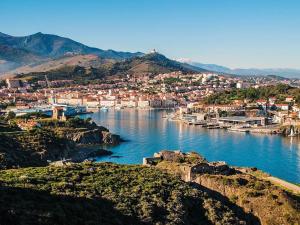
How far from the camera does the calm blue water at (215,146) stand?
1007 inches

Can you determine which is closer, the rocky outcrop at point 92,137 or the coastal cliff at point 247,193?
the coastal cliff at point 247,193

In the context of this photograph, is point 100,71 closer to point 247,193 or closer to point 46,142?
point 46,142

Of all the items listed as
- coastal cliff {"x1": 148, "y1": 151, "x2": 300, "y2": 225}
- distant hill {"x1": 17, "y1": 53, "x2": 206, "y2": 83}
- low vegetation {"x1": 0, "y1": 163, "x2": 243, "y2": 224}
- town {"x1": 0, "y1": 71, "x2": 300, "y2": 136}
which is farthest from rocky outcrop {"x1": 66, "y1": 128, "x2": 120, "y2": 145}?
distant hill {"x1": 17, "y1": 53, "x2": 206, "y2": 83}

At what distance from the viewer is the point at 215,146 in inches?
1250

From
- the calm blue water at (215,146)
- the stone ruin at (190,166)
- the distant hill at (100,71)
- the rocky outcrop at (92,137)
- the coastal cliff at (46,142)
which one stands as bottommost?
the calm blue water at (215,146)

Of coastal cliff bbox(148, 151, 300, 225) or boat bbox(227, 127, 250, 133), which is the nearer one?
coastal cliff bbox(148, 151, 300, 225)

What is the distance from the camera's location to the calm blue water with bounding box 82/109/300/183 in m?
25.6

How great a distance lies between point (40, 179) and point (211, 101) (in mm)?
48996

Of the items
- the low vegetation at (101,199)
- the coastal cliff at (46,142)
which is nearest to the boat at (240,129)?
the coastal cliff at (46,142)

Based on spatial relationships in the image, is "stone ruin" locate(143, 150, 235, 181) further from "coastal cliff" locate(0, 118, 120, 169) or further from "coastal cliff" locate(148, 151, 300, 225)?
"coastal cliff" locate(0, 118, 120, 169)

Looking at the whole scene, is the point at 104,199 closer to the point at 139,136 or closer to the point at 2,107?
the point at 139,136

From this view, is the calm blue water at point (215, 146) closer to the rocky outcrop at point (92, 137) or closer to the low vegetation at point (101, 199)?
the rocky outcrop at point (92, 137)

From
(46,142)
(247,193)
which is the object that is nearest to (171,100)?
(46,142)

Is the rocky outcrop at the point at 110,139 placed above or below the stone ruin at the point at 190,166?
below
